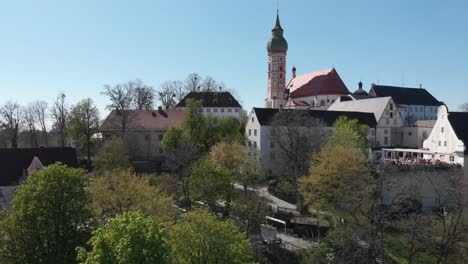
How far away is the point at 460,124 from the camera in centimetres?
4550

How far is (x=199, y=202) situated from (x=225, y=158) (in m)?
5.66

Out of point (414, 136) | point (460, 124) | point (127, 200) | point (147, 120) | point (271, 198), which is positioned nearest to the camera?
point (127, 200)

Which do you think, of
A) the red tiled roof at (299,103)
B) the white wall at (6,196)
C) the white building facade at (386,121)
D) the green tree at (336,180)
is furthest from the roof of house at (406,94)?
the white wall at (6,196)

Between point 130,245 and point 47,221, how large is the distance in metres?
6.63

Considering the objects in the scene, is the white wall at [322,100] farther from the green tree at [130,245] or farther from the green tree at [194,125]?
the green tree at [130,245]

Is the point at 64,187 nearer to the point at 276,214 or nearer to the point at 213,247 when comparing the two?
the point at 213,247

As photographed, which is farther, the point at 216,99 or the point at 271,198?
the point at 216,99

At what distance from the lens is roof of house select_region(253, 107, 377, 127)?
166 feet

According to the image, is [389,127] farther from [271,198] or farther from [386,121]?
[271,198]

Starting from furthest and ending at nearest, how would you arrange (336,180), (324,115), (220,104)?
(220,104) → (324,115) → (336,180)

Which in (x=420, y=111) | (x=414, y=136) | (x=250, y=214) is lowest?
(x=250, y=214)

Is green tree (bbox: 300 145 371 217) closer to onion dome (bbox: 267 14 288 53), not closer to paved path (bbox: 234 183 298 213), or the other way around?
paved path (bbox: 234 183 298 213)

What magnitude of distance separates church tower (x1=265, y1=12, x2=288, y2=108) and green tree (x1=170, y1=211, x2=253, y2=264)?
201 ft

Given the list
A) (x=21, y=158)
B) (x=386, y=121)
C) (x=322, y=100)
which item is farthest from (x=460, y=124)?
(x=21, y=158)
